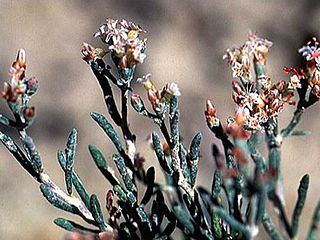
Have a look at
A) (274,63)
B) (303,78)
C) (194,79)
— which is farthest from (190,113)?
(303,78)

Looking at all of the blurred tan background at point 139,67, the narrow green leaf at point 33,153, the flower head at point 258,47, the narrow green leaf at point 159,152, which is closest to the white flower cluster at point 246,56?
the flower head at point 258,47

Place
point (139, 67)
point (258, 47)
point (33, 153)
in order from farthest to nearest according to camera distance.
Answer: point (139, 67), point (258, 47), point (33, 153)

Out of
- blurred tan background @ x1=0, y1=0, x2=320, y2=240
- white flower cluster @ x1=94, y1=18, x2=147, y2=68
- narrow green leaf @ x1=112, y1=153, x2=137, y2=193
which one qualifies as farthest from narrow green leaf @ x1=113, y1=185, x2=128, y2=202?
blurred tan background @ x1=0, y1=0, x2=320, y2=240

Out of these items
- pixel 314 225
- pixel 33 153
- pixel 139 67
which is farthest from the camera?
pixel 139 67

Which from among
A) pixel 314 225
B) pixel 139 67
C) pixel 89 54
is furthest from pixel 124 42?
pixel 139 67

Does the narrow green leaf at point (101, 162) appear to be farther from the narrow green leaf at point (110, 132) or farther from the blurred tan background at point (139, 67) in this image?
the blurred tan background at point (139, 67)

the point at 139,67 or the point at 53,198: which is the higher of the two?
the point at 139,67

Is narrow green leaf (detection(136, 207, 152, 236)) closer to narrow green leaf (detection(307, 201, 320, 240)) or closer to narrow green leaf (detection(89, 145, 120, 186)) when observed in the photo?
narrow green leaf (detection(89, 145, 120, 186))

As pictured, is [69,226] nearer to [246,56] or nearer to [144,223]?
[144,223]

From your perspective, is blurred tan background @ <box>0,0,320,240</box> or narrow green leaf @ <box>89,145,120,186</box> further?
blurred tan background @ <box>0,0,320,240</box>
